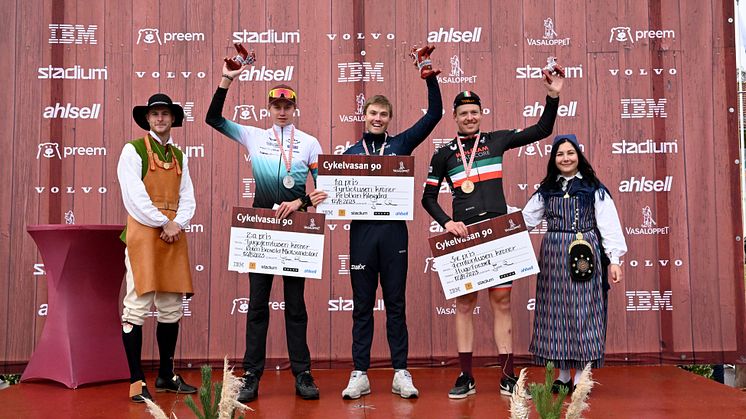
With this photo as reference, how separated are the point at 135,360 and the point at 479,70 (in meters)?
3.18

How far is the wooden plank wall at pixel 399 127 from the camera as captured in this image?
15.6ft

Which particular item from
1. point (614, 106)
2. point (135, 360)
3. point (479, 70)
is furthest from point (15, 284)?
point (614, 106)

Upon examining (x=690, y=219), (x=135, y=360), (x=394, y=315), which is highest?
(x=690, y=219)

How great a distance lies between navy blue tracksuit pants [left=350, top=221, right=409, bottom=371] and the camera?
3.55 m

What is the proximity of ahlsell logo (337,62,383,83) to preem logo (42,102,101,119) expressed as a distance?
73.9 inches

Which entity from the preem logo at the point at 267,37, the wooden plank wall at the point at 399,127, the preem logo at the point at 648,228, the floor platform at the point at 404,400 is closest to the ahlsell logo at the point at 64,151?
the wooden plank wall at the point at 399,127

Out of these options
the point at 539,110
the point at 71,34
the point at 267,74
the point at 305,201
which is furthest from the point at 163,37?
the point at 539,110

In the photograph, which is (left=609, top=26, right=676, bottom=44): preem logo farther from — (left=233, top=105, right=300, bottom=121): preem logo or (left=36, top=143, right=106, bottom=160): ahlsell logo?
(left=36, top=143, right=106, bottom=160): ahlsell logo

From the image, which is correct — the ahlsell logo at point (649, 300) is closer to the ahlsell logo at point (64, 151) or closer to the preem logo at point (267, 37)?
the preem logo at point (267, 37)

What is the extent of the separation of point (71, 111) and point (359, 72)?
7.27 ft

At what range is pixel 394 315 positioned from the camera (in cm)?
356

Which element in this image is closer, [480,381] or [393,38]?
[480,381]

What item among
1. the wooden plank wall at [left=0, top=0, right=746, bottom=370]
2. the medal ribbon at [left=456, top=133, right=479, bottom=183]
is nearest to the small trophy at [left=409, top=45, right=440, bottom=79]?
the medal ribbon at [left=456, top=133, right=479, bottom=183]

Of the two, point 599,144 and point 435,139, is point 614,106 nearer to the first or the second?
point 599,144
